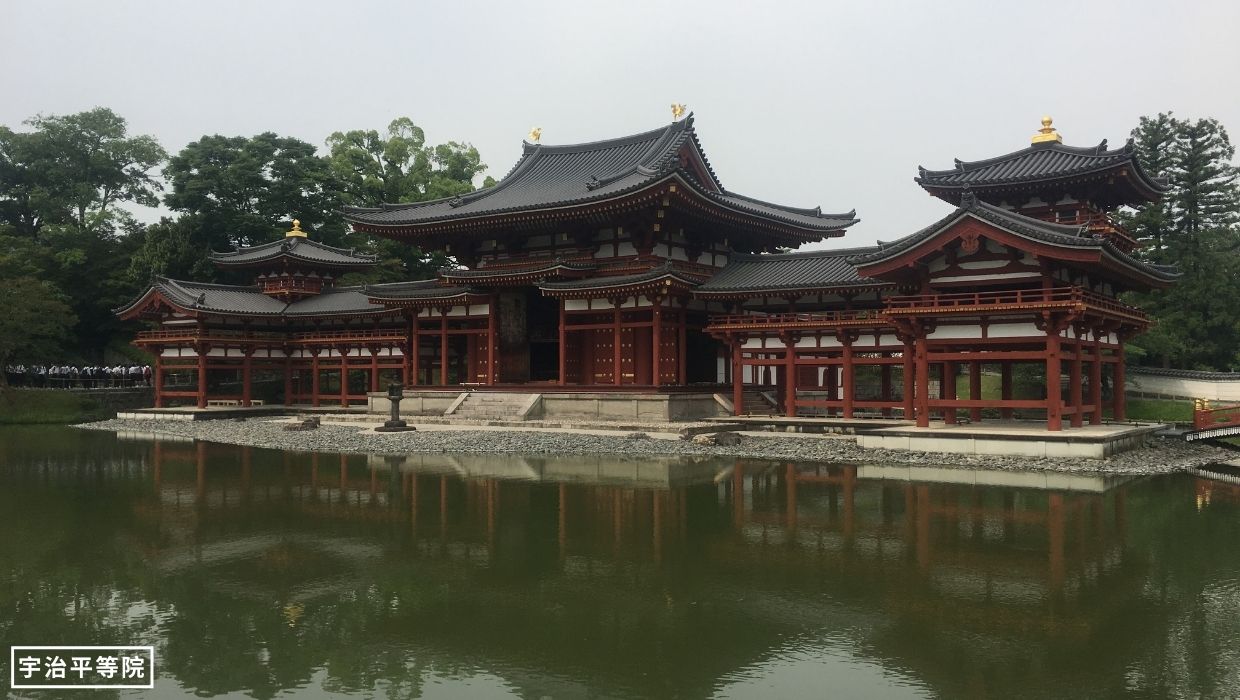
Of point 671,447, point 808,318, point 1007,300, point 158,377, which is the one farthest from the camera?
point 158,377

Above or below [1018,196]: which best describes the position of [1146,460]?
below

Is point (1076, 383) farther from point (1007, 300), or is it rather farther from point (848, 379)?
point (848, 379)

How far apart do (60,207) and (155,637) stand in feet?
197

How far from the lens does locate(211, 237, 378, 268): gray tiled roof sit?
42938mm

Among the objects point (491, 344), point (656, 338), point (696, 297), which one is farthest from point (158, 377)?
point (696, 297)

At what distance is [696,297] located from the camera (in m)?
30.0

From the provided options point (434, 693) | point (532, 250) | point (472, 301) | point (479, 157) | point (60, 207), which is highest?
point (479, 157)

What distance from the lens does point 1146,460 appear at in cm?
2012

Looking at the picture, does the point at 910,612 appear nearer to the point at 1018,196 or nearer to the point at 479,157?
the point at 1018,196

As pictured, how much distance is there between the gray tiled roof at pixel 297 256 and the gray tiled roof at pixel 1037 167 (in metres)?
29.3

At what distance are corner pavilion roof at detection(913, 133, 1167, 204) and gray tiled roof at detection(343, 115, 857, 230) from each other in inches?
294

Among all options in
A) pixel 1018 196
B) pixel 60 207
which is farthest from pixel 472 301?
pixel 60 207

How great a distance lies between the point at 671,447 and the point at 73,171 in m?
55.9

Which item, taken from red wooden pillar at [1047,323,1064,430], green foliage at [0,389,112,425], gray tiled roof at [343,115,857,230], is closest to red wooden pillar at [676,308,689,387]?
gray tiled roof at [343,115,857,230]
